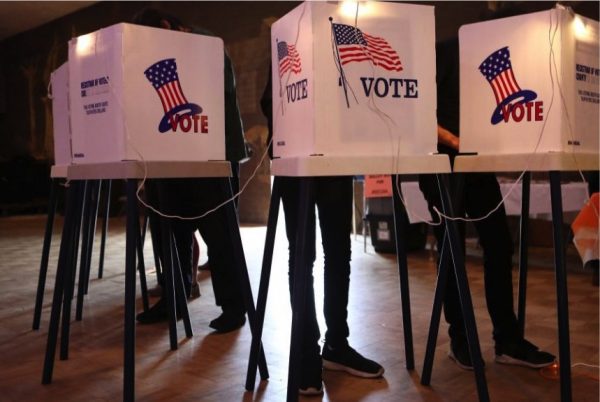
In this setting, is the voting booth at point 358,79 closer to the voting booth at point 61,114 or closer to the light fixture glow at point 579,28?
the light fixture glow at point 579,28

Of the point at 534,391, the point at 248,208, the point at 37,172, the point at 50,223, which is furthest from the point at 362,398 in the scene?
the point at 37,172

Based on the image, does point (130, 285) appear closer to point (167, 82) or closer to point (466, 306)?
point (167, 82)

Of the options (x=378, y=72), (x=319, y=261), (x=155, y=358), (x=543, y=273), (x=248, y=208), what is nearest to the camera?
(x=378, y=72)

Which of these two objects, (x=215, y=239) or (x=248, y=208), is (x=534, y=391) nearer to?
(x=215, y=239)

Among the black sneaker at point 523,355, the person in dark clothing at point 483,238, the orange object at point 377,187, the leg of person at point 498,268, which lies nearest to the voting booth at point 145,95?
the person in dark clothing at point 483,238

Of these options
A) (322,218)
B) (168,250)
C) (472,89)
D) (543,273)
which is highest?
(472,89)

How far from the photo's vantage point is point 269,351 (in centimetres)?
212

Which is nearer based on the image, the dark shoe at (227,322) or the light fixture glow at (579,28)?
the light fixture glow at (579,28)

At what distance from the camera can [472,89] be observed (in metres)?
1.57

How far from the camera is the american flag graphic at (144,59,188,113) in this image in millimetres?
1554

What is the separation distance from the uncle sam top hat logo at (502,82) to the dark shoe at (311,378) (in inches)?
32.4

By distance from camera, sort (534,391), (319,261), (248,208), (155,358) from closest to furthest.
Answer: (534,391), (155,358), (319,261), (248,208)

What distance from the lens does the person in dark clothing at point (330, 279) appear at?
166 cm

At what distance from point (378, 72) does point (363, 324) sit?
54.2 inches
